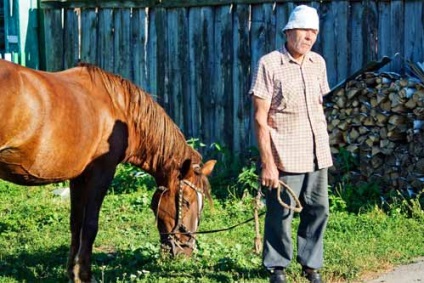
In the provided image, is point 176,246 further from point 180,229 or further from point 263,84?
point 263,84

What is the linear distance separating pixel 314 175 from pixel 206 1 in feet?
16.1

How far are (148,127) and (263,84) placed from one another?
140cm

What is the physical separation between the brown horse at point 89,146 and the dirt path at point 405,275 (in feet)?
5.26

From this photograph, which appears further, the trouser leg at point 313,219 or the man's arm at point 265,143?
the trouser leg at point 313,219

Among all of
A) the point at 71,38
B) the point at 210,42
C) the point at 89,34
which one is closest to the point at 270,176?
the point at 210,42

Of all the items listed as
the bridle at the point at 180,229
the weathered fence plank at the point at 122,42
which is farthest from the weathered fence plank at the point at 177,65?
the bridle at the point at 180,229

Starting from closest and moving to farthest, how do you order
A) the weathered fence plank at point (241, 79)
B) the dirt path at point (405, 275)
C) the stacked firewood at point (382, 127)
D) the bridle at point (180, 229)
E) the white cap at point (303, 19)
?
the white cap at point (303, 19) → the dirt path at point (405, 275) → the bridle at point (180, 229) → the stacked firewood at point (382, 127) → the weathered fence plank at point (241, 79)

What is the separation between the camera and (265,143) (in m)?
6.22

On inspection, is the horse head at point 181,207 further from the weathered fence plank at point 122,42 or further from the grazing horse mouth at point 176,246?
the weathered fence plank at point 122,42

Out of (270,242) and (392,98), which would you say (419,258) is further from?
(392,98)

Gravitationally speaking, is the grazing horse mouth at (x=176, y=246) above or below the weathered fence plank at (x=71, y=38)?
below

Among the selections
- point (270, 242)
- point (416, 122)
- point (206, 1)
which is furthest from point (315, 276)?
point (206, 1)

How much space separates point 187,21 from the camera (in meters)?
11.2

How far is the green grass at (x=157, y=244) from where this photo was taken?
709cm
